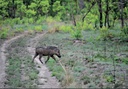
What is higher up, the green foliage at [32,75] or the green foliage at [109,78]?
the green foliage at [109,78]

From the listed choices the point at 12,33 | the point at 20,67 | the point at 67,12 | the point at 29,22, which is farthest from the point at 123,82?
the point at 67,12

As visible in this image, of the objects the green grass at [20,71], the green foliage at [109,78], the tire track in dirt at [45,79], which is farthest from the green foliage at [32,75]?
the green foliage at [109,78]

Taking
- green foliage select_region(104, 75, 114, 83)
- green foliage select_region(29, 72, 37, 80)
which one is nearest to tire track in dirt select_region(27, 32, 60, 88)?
green foliage select_region(29, 72, 37, 80)

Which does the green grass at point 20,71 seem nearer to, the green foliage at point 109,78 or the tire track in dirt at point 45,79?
the tire track in dirt at point 45,79

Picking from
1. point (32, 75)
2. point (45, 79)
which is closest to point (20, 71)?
point (32, 75)

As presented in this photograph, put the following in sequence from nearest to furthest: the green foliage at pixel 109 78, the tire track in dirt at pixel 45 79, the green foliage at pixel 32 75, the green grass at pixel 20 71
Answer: the green foliage at pixel 109 78, the tire track in dirt at pixel 45 79, the green grass at pixel 20 71, the green foliage at pixel 32 75

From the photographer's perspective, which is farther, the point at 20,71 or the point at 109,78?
the point at 20,71

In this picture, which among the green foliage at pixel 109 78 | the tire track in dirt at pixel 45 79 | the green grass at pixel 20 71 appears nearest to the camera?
the green foliage at pixel 109 78

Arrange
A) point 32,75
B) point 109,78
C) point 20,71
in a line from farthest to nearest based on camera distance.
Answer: point 20,71, point 32,75, point 109,78

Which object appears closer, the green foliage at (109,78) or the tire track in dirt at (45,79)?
the green foliage at (109,78)

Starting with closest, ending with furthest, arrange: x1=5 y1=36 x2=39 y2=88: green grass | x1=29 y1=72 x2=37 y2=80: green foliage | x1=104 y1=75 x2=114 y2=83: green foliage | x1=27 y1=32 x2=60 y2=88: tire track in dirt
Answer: x1=104 y1=75 x2=114 y2=83: green foliage, x1=27 y1=32 x2=60 y2=88: tire track in dirt, x1=5 y1=36 x2=39 y2=88: green grass, x1=29 y1=72 x2=37 y2=80: green foliage

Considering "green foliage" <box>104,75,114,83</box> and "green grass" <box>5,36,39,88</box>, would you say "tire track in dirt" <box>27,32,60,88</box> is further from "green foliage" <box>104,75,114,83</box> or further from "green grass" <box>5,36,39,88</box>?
"green foliage" <box>104,75,114,83</box>

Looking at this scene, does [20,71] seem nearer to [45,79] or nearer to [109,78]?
[45,79]

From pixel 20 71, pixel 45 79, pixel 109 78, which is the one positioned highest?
pixel 109 78
